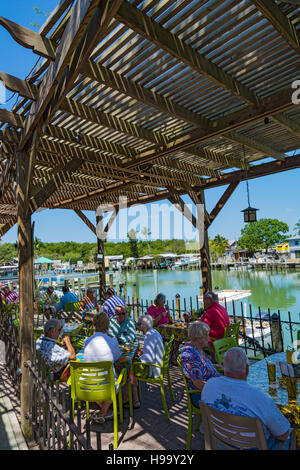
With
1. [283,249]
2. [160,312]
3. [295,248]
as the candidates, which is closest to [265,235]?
[283,249]

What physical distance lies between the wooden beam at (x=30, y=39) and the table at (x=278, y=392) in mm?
3205

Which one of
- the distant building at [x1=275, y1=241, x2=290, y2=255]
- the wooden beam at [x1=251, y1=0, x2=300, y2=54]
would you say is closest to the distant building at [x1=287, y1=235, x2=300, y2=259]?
the distant building at [x1=275, y1=241, x2=290, y2=255]

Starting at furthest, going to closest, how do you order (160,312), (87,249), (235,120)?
(87,249) < (160,312) < (235,120)

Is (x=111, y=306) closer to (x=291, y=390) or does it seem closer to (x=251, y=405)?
(x=291, y=390)

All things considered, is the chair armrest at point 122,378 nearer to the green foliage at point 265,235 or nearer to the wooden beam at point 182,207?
the wooden beam at point 182,207

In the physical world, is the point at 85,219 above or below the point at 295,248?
above

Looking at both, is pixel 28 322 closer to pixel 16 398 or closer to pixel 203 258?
pixel 16 398

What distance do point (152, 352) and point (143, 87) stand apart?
309cm

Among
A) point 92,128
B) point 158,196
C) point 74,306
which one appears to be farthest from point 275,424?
point 158,196

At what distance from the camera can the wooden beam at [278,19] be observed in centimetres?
217

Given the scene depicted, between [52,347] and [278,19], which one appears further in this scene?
[52,347]

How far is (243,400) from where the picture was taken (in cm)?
172

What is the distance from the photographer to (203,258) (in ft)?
25.0

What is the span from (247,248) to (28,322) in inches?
2932
